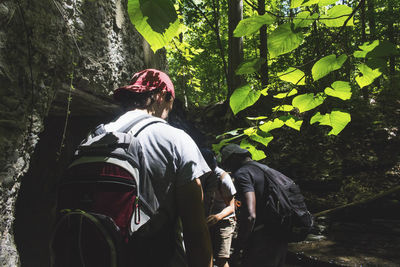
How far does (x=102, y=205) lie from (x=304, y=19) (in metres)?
1.06

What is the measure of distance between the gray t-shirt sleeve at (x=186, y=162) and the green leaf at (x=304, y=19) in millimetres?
699

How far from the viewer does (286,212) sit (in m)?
2.72

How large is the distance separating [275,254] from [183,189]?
2.10 meters

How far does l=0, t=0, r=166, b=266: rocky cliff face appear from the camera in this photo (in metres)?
1.61

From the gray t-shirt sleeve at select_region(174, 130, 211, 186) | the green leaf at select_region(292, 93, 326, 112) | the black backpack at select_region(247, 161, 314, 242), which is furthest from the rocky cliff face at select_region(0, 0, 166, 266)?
the black backpack at select_region(247, 161, 314, 242)

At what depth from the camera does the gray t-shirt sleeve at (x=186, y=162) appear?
122 cm

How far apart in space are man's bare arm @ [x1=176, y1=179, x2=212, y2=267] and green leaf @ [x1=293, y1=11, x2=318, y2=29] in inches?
30.7

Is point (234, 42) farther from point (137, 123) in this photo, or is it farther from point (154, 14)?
point (154, 14)

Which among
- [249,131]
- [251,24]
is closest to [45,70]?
[249,131]

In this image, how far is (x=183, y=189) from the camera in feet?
3.98

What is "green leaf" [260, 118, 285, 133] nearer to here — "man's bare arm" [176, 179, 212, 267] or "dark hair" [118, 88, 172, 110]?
"man's bare arm" [176, 179, 212, 267]

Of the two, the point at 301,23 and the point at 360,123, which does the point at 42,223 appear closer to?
the point at 301,23

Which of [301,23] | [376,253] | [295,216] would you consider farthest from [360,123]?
[301,23]

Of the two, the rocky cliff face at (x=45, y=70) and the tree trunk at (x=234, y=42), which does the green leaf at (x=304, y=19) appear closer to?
the rocky cliff face at (x=45, y=70)
